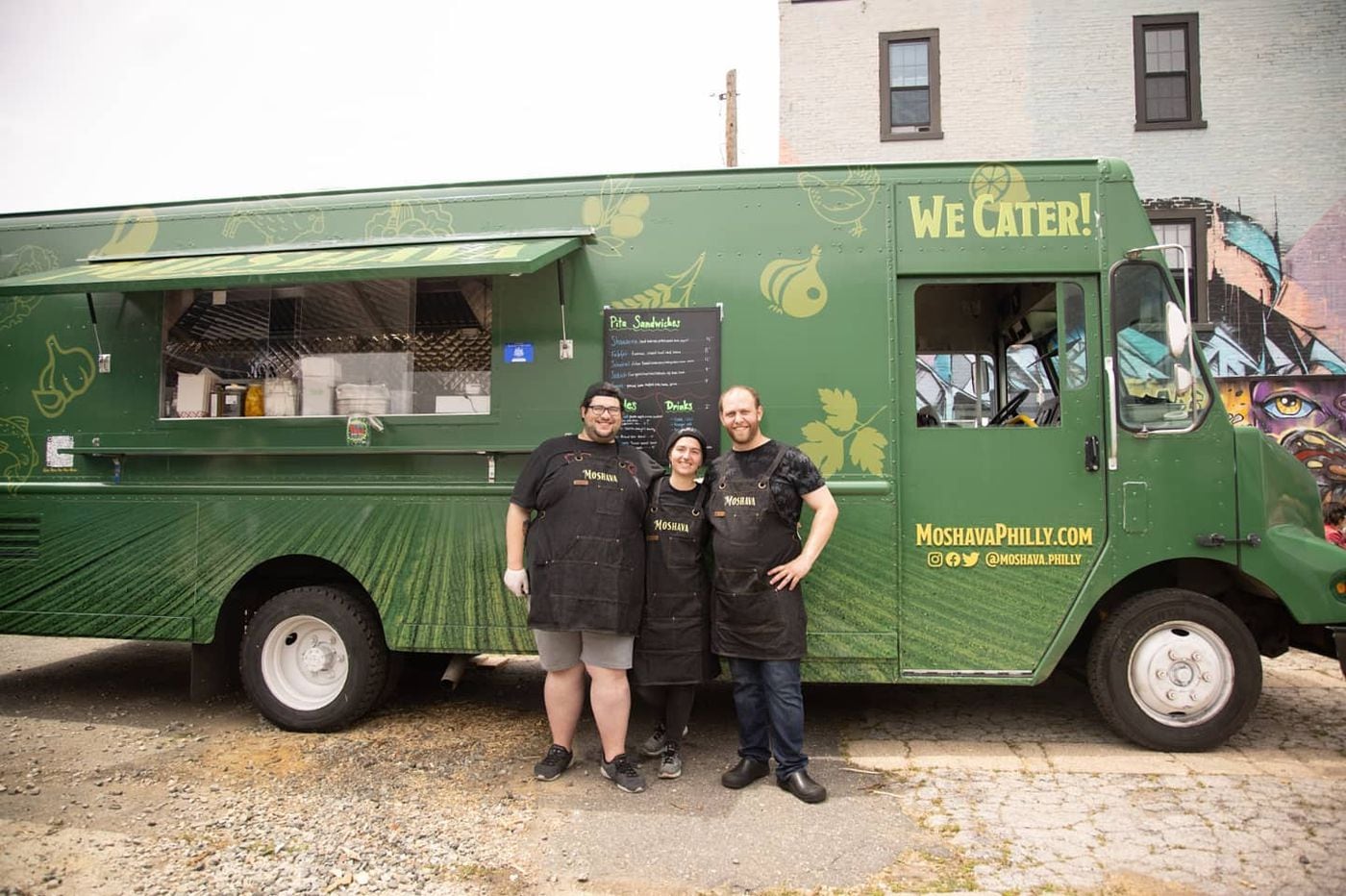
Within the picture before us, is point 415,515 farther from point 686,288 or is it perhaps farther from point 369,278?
point 686,288

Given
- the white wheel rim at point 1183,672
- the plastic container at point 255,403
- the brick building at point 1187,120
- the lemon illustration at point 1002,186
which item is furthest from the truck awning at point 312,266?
the brick building at point 1187,120

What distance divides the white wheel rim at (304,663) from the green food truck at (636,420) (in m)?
0.02

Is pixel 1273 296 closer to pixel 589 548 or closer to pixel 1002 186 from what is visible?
pixel 1002 186

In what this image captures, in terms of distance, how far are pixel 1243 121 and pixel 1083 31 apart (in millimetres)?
2623

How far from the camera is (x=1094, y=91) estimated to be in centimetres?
1140

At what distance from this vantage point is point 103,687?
220 inches

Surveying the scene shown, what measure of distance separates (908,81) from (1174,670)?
1040 centimetres

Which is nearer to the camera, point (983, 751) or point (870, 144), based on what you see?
point (983, 751)

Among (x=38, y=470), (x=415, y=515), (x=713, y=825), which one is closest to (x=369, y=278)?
(x=415, y=515)

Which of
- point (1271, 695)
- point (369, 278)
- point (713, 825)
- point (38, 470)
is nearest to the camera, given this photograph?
point (713, 825)

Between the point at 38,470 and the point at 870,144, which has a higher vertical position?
the point at 870,144

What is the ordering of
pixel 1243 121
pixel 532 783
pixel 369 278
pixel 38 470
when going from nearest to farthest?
pixel 532 783 < pixel 369 278 < pixel 38 470 < pixel 1243 121

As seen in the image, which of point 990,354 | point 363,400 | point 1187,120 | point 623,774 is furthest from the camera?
point 1187,120

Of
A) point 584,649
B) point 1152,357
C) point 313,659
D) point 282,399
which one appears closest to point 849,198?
point 1152,357
